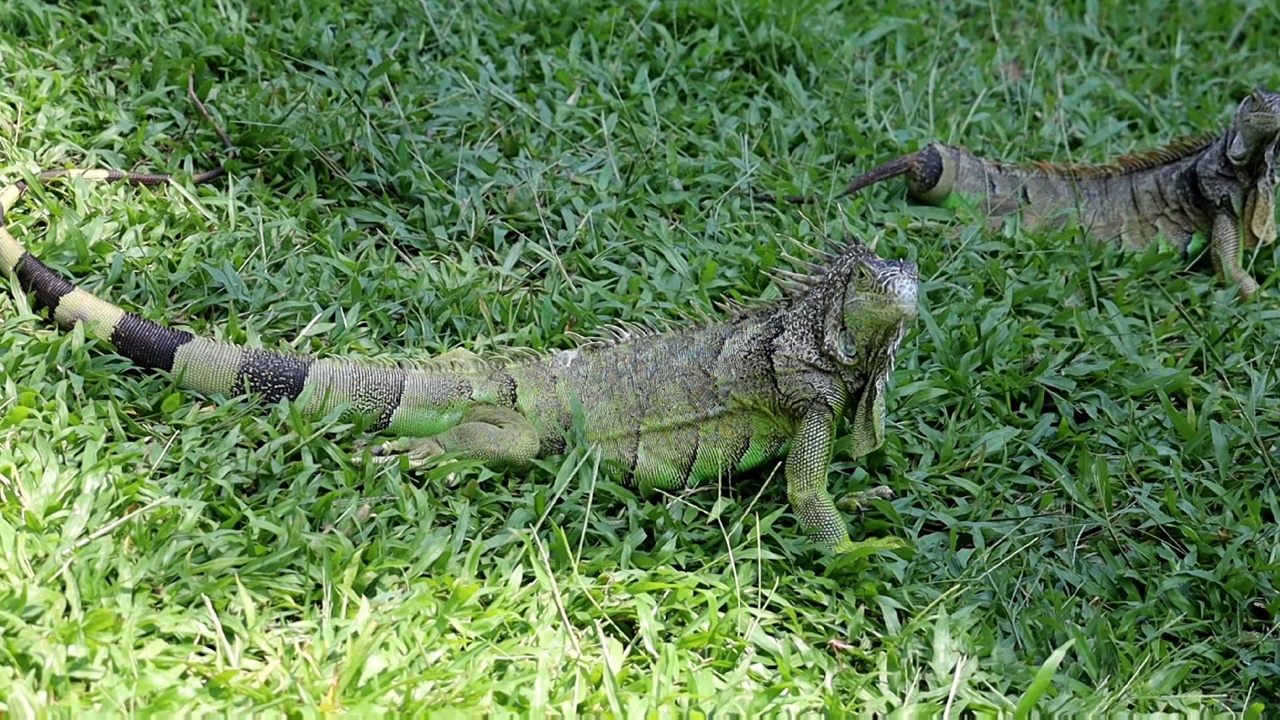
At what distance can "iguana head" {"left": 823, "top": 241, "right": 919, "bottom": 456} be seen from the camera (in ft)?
11.7

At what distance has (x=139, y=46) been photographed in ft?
16.3

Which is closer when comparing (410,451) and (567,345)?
(410,451)

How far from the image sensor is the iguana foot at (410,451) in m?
3.58

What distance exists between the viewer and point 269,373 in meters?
3.65


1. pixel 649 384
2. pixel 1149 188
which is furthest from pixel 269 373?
pixel 1149 188

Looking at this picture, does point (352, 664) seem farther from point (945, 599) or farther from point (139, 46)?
point (139, 46)

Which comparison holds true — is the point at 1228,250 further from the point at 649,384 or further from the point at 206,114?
the point at 206,114

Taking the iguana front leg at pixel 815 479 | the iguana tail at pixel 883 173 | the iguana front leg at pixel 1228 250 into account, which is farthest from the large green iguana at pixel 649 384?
the iguana front leg at pixel 1228 250

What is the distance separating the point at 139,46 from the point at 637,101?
205 centimetres

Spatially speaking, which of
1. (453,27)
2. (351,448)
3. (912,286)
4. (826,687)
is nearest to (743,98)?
(453,27)

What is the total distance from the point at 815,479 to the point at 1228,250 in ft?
8.32

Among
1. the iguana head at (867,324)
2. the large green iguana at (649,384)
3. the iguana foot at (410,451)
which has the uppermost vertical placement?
the iguana head at (867,324)

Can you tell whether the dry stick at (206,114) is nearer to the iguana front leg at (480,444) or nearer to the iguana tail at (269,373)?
the iguana tail at (269,373)

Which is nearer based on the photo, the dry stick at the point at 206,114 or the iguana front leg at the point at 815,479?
the iguana front leg at the point at 815,479
